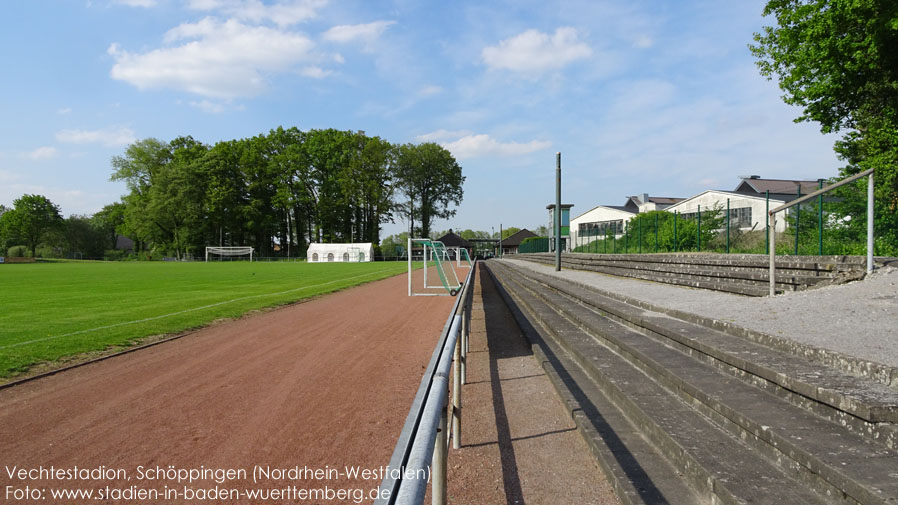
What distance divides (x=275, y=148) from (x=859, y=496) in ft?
250

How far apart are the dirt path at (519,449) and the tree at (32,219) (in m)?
98.4

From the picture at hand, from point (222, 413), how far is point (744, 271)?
8.66m

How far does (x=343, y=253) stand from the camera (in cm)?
6238

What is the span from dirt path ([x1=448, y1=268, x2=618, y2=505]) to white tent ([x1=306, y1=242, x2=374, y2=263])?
5677cm

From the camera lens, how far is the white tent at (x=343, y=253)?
6200 cm

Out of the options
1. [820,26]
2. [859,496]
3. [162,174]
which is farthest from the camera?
[162,174]

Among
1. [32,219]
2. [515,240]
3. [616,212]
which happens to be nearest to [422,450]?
[616,212]

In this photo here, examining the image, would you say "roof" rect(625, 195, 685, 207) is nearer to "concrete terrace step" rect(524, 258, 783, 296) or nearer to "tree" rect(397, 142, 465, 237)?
"tree" rect(397, 142, 465, 237)

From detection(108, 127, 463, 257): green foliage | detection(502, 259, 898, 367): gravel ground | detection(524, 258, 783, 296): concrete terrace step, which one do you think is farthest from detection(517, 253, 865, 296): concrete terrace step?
detection(108, 127, 463, 257): green foliage

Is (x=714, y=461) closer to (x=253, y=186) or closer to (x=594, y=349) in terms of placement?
(x=594, y=349)

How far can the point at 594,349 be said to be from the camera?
5902 millimetres

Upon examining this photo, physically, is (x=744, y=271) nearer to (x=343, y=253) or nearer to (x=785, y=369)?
(x=785, y=369)

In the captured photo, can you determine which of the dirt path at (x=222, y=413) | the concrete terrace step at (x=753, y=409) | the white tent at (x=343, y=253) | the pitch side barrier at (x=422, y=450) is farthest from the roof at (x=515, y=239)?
the pitch side barrier at (x=422, y=450)

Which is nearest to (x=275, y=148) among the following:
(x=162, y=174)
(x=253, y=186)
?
(x=253, y=186)
